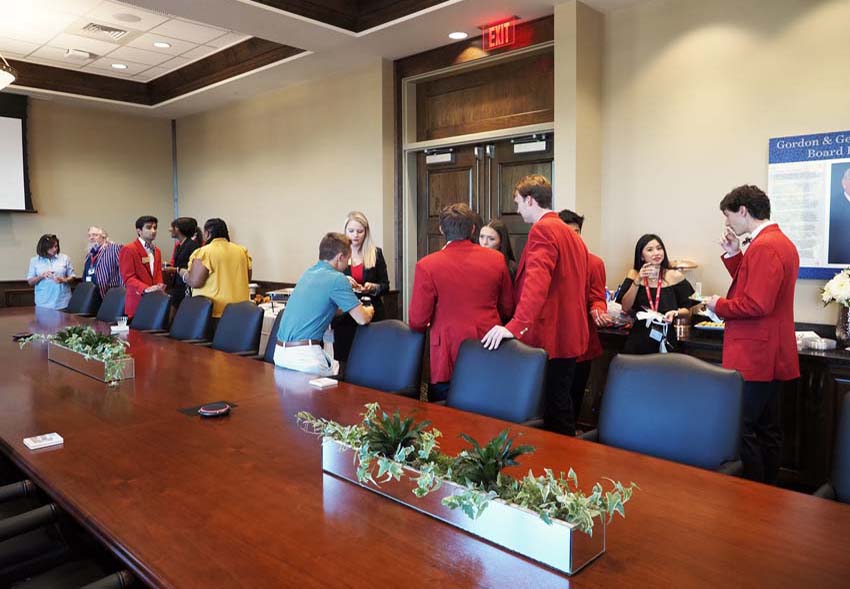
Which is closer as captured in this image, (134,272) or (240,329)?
(240,329)

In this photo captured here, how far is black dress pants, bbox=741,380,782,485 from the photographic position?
3064mm

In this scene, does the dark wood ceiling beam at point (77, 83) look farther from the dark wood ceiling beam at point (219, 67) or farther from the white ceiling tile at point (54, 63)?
the dark wood ceiling beam at point (219, 67)

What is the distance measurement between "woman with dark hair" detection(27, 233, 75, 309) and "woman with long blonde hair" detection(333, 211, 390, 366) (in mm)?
3925

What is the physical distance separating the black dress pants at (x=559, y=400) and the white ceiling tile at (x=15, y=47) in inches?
247

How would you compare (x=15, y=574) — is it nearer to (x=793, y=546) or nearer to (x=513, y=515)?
(x=513, y=515)

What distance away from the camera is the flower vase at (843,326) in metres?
3.58

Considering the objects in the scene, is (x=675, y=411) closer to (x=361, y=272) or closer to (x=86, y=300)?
(x=361, y=272)

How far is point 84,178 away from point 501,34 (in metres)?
6.23

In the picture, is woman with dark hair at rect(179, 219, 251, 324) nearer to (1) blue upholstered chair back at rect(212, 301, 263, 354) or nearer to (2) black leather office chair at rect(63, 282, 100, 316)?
(1) blue upholstered chair back at rect(212, 301, 263, 354)

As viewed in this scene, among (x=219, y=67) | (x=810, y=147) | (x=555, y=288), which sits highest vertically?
(x=219, y=67)

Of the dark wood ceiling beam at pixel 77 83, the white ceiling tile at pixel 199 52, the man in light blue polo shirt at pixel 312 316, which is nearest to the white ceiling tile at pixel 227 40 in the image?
the white ceiling tile at pixel 199 52

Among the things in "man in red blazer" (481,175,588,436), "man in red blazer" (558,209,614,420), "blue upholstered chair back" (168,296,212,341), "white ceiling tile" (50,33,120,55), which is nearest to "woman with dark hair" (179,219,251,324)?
"blue upholstered chair back" (168,296,212,341)

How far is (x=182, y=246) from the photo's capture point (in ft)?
21.9

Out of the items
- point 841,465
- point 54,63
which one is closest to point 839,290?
point 841,465
